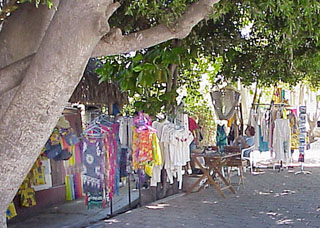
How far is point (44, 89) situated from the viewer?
2746 millimetres

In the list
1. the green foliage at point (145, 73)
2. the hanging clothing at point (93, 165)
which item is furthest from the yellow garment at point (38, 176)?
the green foliage at point (145, 73)

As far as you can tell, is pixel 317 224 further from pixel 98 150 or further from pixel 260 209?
pixel 98 150

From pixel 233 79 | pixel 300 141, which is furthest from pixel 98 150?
pixel 300 141

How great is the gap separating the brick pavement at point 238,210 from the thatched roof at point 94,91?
231 centimetres

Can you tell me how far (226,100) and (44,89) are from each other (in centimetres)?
728

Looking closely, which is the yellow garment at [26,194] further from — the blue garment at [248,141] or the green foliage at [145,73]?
the blue garment at [248,141]

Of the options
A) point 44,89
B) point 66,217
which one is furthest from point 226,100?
point 44,89

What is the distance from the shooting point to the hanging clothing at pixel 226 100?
958cm

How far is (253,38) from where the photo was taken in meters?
8.69

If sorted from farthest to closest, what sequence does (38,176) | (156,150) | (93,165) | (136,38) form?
1. (38,176)
2. (156,150)
3. (93,165)
4. (136,38)

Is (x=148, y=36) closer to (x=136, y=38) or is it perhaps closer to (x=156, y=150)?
(x=136, y=38)

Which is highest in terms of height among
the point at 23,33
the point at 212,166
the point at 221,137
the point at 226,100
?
the point at 23,33

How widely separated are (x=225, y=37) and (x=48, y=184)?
4.35 meters

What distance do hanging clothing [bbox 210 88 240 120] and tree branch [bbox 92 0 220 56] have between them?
230 inches
